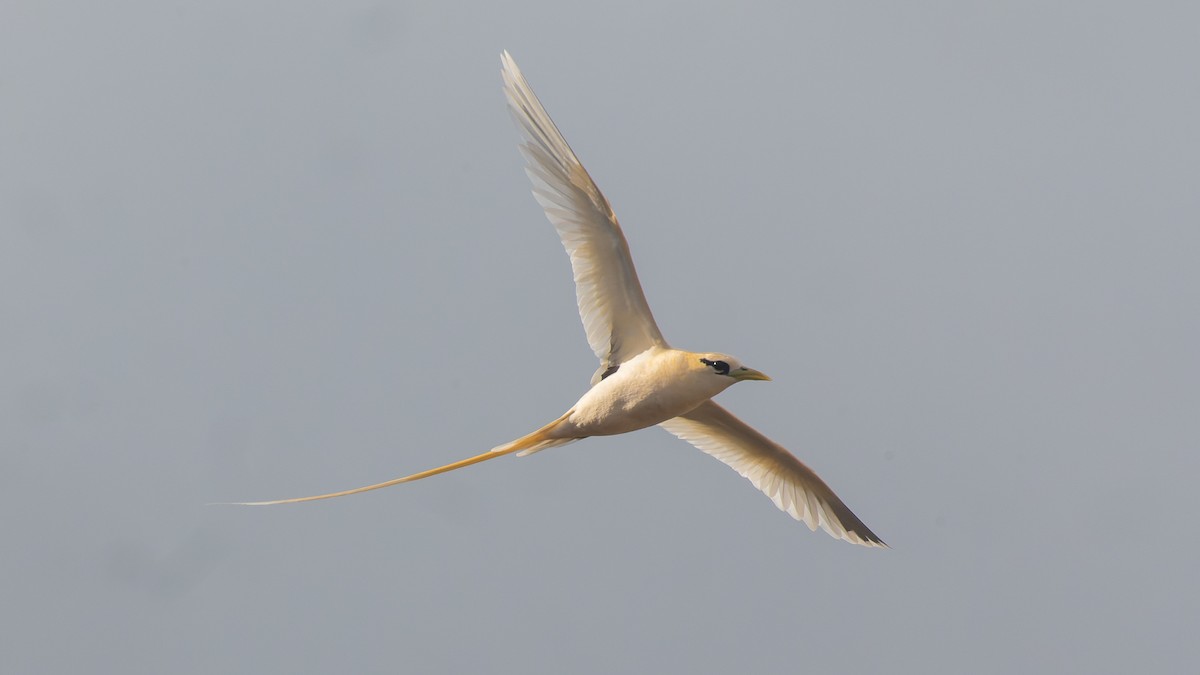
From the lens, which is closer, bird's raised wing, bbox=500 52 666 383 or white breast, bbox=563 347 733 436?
bird's raised wing, bbox=500 52 666 383

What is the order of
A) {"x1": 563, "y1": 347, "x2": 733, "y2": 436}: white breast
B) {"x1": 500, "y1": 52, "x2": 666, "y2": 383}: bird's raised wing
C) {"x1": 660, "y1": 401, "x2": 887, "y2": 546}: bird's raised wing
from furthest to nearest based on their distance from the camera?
1. {"x1": 660, "y1": 401, "x2": 887, "y2": 546}: bird's raised wing
2. {"x1": 563, "y1": 347, "x2": 733, "y2": 436}: white breast
3. {"x1": 500, "y1": 52, "x2": 666, "y2": 383}: bird's raised wing

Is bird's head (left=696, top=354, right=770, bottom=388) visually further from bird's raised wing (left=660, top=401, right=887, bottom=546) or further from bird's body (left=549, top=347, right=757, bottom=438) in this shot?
bird's raised wing (left=660, top=401, right=887, bottom=546)

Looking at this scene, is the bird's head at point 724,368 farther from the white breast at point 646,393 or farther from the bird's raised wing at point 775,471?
the bird's raised wing at point 775,471

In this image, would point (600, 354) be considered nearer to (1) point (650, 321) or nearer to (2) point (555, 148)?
(1) point (650, 321)

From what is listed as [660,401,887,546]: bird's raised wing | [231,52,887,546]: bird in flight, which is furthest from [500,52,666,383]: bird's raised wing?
[660,401,887,546]: bird's raised wing

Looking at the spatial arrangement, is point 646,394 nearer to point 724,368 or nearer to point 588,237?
point 724,368

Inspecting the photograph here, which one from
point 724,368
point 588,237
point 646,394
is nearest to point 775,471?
point 724,368

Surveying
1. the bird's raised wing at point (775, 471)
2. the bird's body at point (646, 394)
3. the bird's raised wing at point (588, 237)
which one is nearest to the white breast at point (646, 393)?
the bird's body at point (646, 394)
